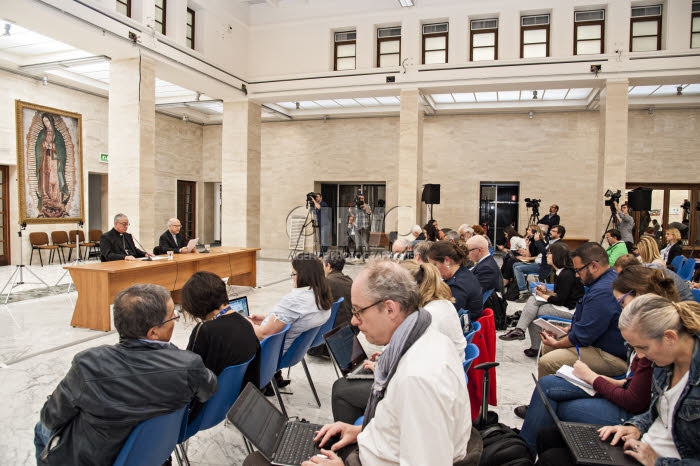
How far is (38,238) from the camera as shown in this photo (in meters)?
10.9

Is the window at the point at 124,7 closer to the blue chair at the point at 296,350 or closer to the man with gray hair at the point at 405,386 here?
the blue chair at the point at 296,350

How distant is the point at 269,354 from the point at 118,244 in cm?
492

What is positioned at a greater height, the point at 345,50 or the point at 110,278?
the point at 345,50

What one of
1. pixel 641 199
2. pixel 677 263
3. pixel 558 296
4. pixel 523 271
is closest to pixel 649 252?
pixel 558 296

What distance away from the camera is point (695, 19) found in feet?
32.0

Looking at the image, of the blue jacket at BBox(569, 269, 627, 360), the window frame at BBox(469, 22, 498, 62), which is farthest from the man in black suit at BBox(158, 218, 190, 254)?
the window frame at BBox(469, 22, 498, 62)

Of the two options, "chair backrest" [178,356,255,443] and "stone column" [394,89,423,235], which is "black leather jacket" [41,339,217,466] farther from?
"stone column" [394,89,423,235]

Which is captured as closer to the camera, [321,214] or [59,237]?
[59,237]

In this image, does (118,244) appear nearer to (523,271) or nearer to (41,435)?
(41,435)

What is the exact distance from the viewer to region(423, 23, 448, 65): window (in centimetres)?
1123

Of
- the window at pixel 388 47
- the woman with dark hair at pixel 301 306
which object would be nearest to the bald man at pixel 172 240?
the woman with dark hair at pixel 301 306

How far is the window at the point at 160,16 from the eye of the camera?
973 cm

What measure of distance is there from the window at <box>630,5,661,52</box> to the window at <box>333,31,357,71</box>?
6.71m

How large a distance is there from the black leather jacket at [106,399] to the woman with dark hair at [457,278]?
245cm
